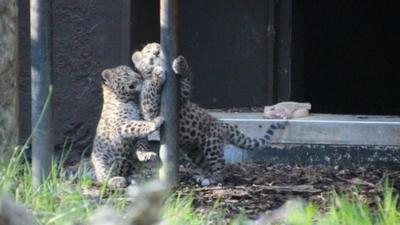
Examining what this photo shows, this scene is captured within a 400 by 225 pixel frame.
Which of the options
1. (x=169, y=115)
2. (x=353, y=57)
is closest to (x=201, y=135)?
(x=169, y=115)

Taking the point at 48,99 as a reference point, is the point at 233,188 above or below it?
below

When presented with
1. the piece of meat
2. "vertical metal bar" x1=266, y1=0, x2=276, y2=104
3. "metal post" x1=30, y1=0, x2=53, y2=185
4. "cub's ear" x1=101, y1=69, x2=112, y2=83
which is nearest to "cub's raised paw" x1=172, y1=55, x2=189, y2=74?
"cub's ear" x1=101, y1=69, x2=112, y2=83

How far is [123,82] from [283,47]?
8.94ft

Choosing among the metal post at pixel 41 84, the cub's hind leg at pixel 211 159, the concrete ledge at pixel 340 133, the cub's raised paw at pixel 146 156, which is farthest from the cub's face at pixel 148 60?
the concrete ledge at pixel 340 133

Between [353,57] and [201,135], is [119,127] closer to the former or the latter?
[201,135]

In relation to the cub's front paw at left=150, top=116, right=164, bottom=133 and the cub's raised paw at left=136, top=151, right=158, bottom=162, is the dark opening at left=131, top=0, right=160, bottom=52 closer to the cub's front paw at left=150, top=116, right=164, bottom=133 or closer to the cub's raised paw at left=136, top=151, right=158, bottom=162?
the cub's raised paw at left=136, top=151, right=158, bottom=162

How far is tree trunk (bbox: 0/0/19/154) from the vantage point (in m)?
5.42

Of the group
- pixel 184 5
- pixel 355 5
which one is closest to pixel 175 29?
pixel 184 5

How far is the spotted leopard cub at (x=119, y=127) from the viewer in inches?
275

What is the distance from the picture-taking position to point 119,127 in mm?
6984

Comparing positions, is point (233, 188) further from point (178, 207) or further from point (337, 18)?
point (337, 18)

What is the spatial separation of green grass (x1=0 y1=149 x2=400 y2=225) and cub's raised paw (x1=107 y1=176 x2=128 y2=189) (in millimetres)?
907

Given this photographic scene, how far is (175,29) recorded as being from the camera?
→ 6.54 meters

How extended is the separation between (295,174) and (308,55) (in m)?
3.73
